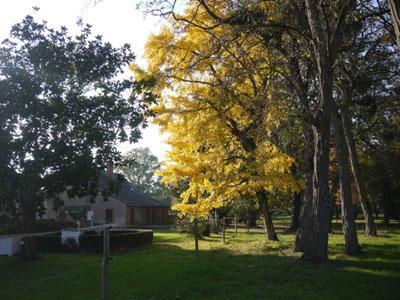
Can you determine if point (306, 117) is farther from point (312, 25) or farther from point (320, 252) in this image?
point (320, 252)

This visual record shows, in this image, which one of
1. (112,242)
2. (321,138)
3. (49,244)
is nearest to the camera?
(321,138)

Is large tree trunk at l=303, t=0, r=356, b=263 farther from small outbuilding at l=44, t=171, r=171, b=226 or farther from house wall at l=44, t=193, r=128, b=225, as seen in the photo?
house wall at l=44, t=193, r=128, b=225

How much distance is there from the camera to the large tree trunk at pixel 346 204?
15523mm

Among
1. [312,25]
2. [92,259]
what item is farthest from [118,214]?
[312,25]

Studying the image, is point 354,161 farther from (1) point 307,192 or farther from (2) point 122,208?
(2) point 122,208

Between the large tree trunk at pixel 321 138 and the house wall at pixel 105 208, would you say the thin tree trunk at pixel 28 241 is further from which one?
the house wall at pixel 105 208

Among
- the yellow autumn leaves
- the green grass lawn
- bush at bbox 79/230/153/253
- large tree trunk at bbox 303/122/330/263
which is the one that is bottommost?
the green grass lawn

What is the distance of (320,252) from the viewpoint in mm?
13500

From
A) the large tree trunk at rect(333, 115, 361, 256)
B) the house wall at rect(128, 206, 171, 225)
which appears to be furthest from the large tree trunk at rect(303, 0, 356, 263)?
the house wall at rect(128, 206, 171, 225)

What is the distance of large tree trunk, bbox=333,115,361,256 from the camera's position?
15523 mm

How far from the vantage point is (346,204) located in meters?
16.3

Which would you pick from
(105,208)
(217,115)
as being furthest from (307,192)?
(105,208)

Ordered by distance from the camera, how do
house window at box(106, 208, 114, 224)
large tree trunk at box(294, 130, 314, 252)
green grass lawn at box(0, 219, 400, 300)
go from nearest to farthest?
green grass lawn at box(0, 219, 400, 300) < large tree trunk at box(294, 130, 314, 252) < house window at box(106, 208, 114, 224)

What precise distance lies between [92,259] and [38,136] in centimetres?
703
